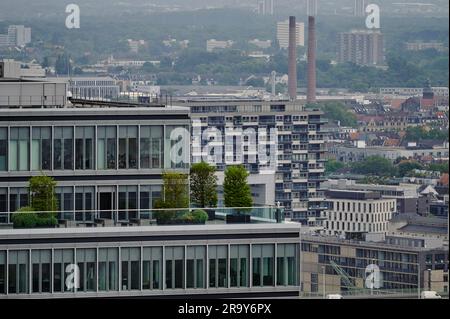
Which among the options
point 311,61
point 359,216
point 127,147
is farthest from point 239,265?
point 311,61

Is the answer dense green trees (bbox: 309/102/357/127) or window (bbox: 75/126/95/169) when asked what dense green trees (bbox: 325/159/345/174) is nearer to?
dense green trees (bbox: 309/102/357/127)

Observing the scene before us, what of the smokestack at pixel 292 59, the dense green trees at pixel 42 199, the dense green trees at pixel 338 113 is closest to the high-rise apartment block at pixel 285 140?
the dense green trees at pixel 338 113

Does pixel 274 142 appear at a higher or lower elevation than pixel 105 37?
lower

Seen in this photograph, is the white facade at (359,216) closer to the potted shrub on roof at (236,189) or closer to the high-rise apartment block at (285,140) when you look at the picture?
the high-rise apartment block at (285,140)
